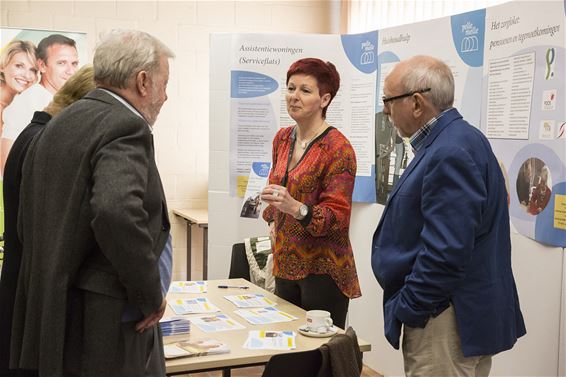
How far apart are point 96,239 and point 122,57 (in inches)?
18.6

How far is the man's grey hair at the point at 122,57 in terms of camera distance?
1.66 meters

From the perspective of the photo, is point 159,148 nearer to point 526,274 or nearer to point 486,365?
point 526,274

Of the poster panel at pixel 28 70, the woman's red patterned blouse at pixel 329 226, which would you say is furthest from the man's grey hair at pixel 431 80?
the poster panel at pixel 28 70

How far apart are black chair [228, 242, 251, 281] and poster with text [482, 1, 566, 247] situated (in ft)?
4.43

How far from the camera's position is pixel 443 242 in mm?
1811

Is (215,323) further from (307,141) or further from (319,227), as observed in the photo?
(307,141)

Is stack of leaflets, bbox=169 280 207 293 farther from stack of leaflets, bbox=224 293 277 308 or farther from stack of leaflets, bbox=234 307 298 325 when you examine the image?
stack of leaflets, bbox=234 307 298 325

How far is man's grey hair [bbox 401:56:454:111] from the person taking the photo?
1.94 meters

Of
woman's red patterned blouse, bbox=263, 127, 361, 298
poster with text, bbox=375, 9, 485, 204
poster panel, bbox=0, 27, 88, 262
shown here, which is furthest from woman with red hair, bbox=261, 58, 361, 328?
poster panel, bbox=0, 27, 88, 262

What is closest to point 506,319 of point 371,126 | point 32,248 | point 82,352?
point 82,352

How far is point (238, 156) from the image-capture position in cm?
423

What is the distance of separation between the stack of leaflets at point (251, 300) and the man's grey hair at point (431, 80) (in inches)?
44.5

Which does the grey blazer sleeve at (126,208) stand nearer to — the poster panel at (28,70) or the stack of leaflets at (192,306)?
the stack of leaflets at (192,306)

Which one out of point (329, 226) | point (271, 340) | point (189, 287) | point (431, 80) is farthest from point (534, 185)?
point (189, 287)
